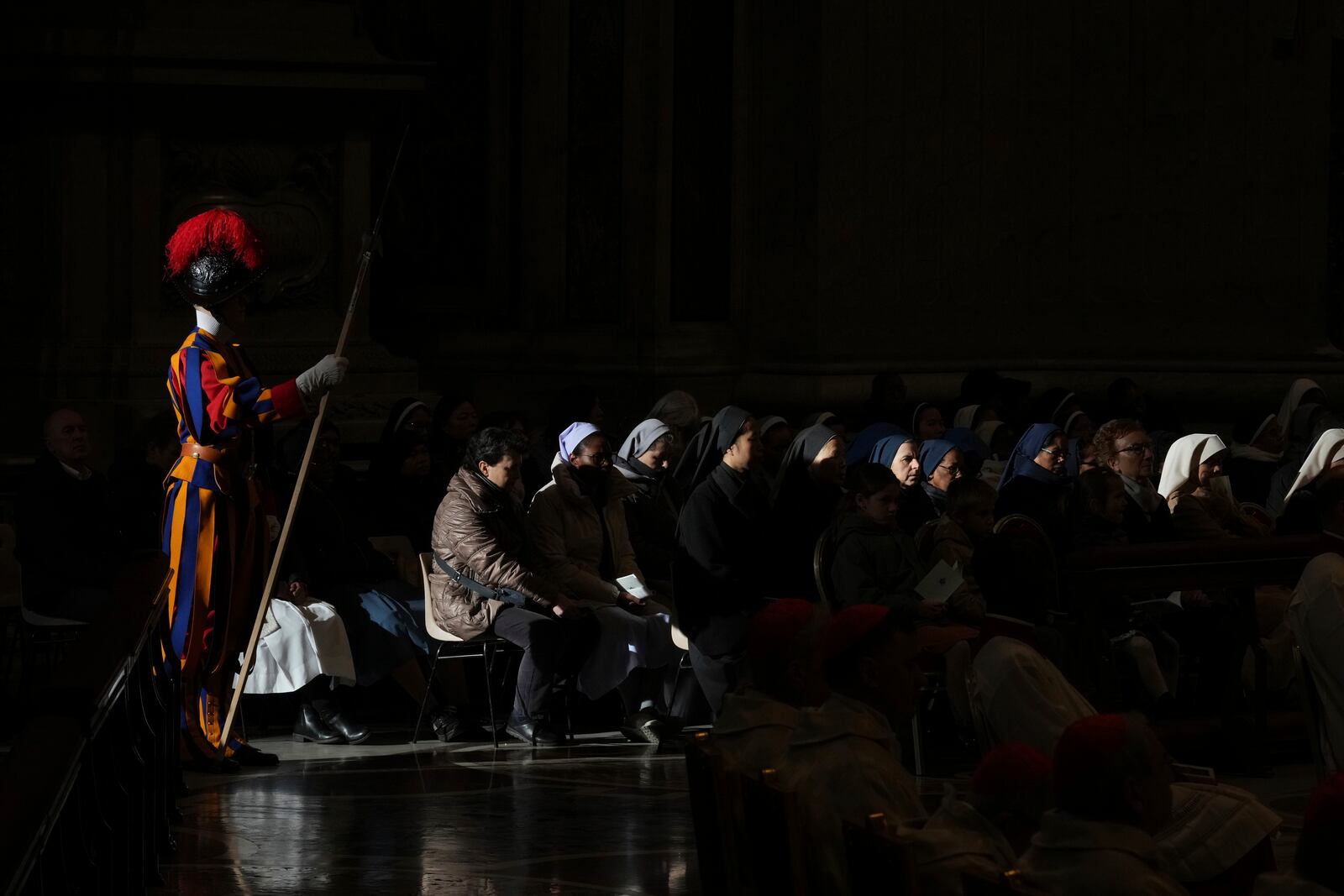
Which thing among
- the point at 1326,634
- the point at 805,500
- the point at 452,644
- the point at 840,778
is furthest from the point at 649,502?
the point at 840,778

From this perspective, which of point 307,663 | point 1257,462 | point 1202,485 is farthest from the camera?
point 1257,462

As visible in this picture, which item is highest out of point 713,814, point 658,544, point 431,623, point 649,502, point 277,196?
point 277,196

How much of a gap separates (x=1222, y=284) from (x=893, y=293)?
2.37m

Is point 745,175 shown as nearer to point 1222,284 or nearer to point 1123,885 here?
point 1222,284

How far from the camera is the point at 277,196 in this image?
12094 mm

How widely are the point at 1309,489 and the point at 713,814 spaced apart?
6.37 metres

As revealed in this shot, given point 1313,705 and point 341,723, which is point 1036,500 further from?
point 341,723

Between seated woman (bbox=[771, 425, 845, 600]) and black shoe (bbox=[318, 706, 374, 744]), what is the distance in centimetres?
192

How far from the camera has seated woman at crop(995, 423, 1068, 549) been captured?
10.3m

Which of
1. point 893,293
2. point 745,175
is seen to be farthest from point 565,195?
point 893,293

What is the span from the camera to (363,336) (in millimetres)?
12672

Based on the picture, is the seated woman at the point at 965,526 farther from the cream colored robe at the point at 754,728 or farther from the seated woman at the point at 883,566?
the cream colored robe at the point at 754,728

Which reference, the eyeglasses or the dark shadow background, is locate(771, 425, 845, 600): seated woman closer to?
the eyeglasses

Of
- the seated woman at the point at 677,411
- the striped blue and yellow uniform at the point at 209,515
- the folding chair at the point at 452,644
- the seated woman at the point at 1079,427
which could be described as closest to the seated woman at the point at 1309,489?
the seated woman at the point at 1079,427
